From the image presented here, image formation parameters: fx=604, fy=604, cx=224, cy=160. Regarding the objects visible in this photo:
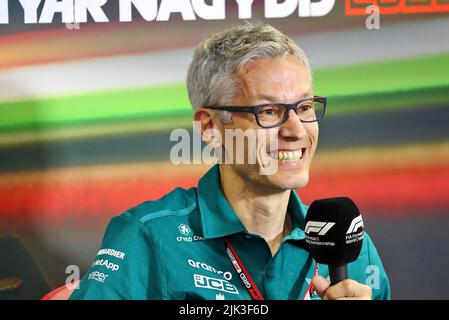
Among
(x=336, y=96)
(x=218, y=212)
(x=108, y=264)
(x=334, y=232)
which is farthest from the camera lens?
(x=336, y=96)

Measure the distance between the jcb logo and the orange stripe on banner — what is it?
2.06 ft

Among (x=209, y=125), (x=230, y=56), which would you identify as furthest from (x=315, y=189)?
(x=230, y=56)

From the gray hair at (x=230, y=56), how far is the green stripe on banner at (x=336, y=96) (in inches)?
14.0

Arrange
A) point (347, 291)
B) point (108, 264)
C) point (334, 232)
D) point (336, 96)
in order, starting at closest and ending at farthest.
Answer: point (347, 291) < point (334, 232) < point (108, 264) < point (336, 96)

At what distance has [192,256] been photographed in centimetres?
198

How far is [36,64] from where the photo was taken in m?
2.44

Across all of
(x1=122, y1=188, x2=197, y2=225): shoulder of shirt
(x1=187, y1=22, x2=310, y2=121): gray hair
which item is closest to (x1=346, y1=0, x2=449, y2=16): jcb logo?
(x1=187, y1=22, x2=310, y2=121): gray hair

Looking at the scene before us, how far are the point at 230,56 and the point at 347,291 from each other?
0.87 metres

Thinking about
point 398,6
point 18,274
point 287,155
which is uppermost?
point 398,6

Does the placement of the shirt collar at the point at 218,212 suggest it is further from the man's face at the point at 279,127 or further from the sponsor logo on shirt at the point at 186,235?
the man's face at the point at 279,127

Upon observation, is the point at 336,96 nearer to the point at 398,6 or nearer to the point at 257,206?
the point at 398,6

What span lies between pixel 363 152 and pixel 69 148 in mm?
1188

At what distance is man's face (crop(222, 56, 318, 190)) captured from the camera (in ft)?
6.42

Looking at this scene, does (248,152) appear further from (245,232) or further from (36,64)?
(36,64)
